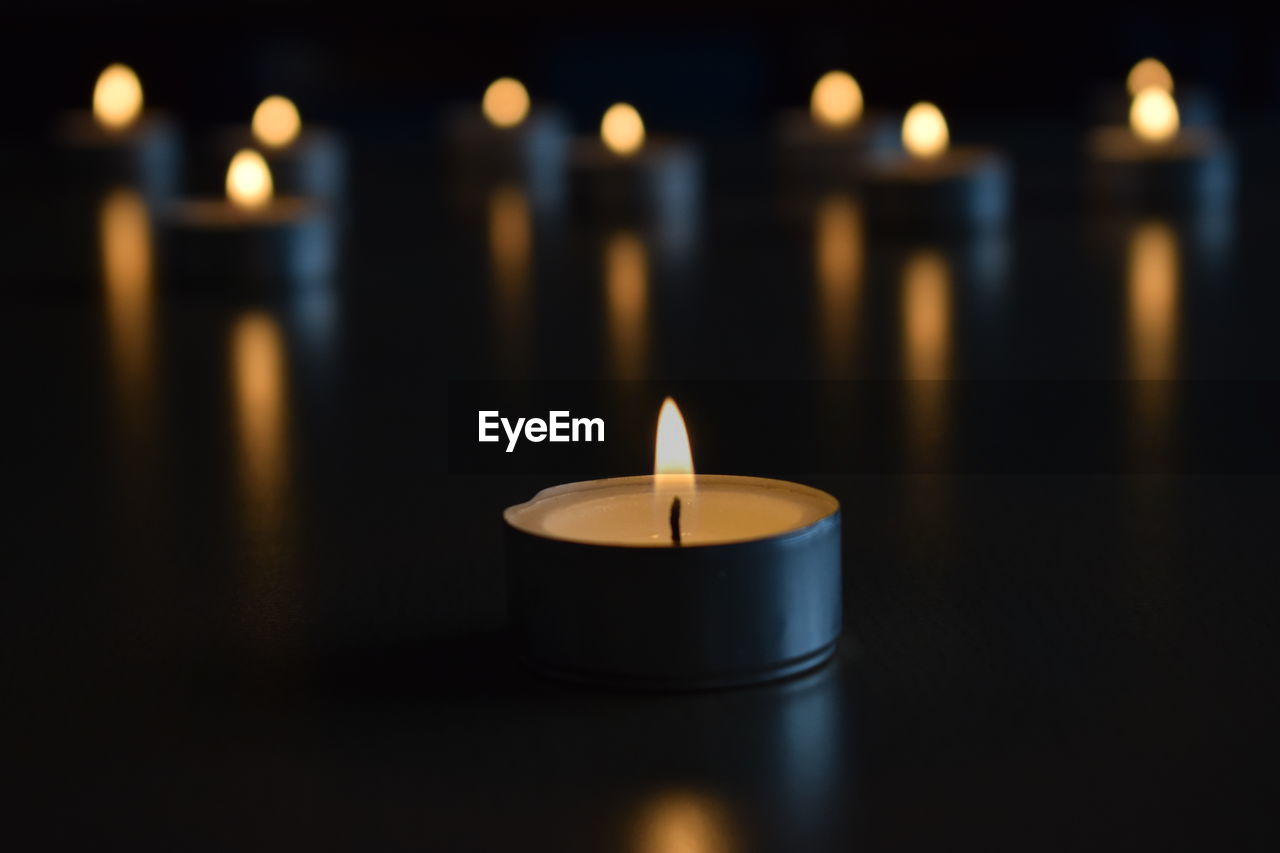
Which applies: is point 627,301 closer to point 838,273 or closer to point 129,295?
point 838,273

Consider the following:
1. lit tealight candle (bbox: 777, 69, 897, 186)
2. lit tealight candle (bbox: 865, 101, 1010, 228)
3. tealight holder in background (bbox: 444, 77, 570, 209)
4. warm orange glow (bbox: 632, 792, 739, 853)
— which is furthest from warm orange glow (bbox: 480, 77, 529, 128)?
warm orange glow (bbox: 632, 792, 739, 853)

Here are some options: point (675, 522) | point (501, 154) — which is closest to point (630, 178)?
point (501, 154)

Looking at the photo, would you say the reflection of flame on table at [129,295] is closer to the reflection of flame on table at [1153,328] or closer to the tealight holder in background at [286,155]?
the tealight holder in background at [286,155]

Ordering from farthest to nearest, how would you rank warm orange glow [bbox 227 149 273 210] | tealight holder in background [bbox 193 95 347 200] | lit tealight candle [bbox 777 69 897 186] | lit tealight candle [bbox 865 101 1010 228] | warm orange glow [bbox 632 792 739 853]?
1. lit tealight candle [bbox 777 69 897 186]
2. tealight holder in background [bbox 193 95 347 200]
3. lit tealight candle [bbox 865 101 1010 228]
4. warm orange glow [bbox 227 149 273 210]
5. warm orange glow [bbox 632 792 739 853]

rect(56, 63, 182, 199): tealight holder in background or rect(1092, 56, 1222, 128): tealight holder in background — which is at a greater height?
rect(1092, 56, 1222, 128): tealight holder in background

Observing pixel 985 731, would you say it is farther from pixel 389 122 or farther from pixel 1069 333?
pixel 389 122

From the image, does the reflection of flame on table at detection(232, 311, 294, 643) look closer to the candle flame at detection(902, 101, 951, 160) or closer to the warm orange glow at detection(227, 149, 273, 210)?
the warm orange glow at detection(227, 149, 273, 210)
